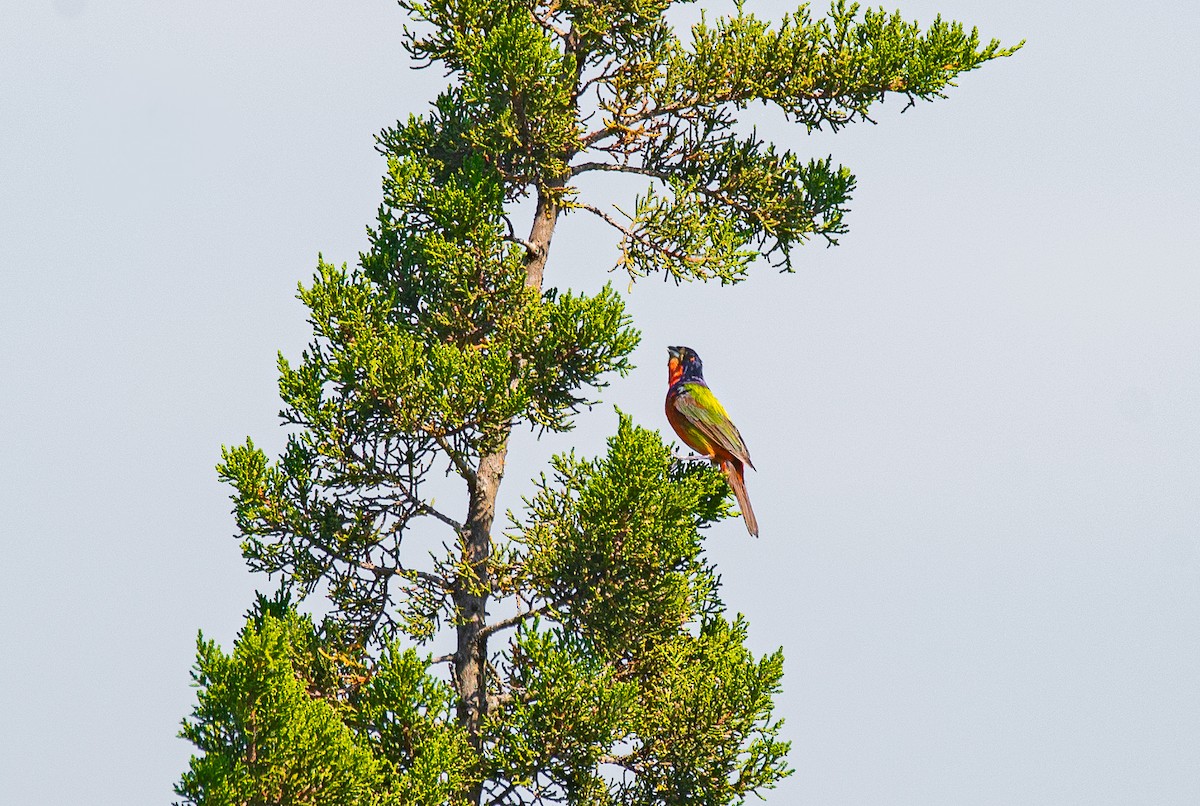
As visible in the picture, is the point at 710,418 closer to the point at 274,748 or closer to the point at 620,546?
the point at 620,546

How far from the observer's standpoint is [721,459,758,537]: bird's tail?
1335 cm

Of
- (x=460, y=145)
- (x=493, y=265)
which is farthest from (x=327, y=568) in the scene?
(x=460, y=145)

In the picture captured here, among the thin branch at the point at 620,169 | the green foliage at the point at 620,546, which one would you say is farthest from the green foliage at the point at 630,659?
the thin branch at the point at 620,169

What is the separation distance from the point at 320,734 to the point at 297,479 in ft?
7.68

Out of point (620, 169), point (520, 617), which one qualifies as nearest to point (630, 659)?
point (520, 617)

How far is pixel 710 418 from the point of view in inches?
539

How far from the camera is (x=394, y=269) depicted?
42.5ft

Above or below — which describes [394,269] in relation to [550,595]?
above

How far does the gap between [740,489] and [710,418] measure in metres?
0.65

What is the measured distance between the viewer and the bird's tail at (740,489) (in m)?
13.4

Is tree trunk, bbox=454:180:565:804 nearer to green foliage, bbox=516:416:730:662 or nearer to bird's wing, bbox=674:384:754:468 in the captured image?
green foliage, bbox=516:416:730:662

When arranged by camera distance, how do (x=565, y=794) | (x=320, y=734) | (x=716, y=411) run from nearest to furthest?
(x=320, y=734) < (x=565, y=794) < (x=716, y=411)

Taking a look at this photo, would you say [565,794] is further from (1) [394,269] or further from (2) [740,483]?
(1) [394,269]

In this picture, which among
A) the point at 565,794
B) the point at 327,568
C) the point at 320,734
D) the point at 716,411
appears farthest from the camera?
the point at 716,411
